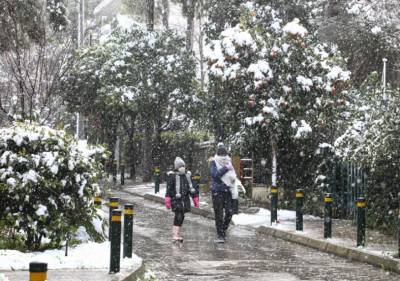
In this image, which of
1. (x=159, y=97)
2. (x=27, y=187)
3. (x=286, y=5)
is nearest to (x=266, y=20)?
(x=286, y=5)

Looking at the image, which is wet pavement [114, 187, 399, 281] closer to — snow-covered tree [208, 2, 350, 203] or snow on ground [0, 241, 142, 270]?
snow on ground [0, 241, 142, 270]

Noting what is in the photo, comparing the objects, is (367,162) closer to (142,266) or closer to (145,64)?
(142,266)

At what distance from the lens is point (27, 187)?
1057 cm

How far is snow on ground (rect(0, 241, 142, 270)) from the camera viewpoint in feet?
31.6

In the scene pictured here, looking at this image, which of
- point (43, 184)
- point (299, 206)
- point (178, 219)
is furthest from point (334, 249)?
point (43, 184)

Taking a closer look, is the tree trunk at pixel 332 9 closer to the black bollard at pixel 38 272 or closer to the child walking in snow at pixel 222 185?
the child walking in snow at pixel 222 185

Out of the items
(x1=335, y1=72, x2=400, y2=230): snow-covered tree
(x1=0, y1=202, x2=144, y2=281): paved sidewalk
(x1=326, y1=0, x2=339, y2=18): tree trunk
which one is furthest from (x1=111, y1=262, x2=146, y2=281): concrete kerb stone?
(x1=326, y1=0, x2=339, y2=18): tree trunk

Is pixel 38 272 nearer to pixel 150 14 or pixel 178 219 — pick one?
pixel 178 219

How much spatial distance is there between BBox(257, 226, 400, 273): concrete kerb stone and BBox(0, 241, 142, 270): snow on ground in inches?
150

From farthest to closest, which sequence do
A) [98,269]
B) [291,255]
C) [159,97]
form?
[159,97] < [291,255] < [98,269]

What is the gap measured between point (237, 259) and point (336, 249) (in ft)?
7.04

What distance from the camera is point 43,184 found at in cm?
1075

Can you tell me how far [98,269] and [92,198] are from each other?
198 centimetres

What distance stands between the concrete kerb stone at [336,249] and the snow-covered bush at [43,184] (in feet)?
14.5
